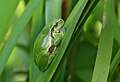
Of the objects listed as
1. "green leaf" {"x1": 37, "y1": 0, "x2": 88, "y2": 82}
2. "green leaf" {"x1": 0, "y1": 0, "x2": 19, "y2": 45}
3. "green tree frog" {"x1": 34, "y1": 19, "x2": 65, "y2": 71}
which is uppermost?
"green leaf" {"x1": 0, "y1": 0, "x2": 19, "y2": 45}

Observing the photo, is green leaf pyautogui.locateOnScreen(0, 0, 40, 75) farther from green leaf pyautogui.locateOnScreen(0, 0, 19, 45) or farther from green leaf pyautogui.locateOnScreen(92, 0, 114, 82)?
green leaf pyautogui.locateOnScreen(92, 0, 114, 82)

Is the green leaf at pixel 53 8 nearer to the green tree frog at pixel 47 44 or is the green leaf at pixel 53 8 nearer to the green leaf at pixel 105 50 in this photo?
the green tree frog at pixel 47 44

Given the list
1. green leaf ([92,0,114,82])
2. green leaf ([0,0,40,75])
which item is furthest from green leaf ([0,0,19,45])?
green leaf ([92,0,114,82])

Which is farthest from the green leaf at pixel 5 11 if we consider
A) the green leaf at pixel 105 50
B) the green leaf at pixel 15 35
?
the green leaf at pixel 105 50

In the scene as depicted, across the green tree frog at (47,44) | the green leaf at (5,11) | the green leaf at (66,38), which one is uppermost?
the green leaf at (5,11)

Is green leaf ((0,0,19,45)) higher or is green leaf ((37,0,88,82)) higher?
green leaf ((0,0,19,45))

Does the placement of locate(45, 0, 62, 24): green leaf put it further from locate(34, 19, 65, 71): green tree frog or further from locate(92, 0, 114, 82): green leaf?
locate(92, 0, 114, 82): green leaf

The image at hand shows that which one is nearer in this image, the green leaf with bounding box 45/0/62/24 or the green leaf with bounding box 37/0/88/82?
the green leaf with bounding box 37/0/88/82

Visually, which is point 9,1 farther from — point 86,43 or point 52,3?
point 86,43

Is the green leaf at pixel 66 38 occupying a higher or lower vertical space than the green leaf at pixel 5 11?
lower

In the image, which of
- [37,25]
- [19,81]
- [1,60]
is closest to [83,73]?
[19,81]

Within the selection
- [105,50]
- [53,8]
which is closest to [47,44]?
[53,8]
